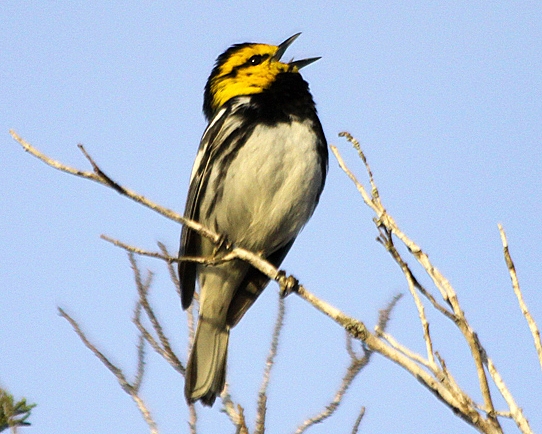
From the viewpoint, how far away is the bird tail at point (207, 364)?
20.5ft

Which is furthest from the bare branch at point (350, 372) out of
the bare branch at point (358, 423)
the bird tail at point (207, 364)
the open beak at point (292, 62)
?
the open beak at point (292, 62)

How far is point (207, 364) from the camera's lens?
252 inches

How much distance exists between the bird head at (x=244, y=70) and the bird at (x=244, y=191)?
0.06 ft

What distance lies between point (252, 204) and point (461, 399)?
3.46m

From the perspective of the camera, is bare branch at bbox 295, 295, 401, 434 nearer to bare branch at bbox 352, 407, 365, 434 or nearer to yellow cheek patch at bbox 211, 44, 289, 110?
bare branch at bbox 352, 407, 365, 434

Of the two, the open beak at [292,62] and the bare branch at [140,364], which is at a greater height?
the open beak at [292,62]

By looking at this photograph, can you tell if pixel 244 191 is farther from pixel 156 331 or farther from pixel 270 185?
pixel 156 331

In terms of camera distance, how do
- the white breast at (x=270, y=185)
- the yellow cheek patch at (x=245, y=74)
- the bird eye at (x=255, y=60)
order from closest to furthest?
1. the white breast at (x=270, y=185)
2. the yellow cheek patch at (x=245, y=74)
3. the bird eye at (x=255, y=60)

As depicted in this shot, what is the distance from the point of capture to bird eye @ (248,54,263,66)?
7.23m

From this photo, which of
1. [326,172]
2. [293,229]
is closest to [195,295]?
[293,229]

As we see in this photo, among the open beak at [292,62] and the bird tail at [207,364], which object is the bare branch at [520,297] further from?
the open beak at [292,62]

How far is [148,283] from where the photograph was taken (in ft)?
17.5

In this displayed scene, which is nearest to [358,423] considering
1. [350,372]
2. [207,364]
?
[350,372]

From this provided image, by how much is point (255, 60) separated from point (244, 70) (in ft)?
0.52
